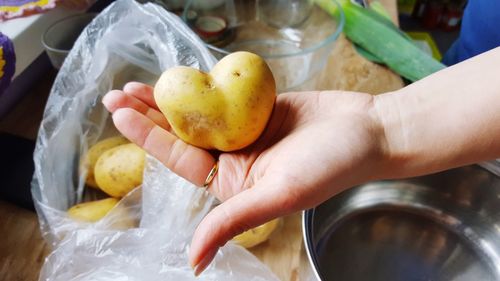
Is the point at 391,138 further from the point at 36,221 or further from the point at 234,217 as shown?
the point at 36,221

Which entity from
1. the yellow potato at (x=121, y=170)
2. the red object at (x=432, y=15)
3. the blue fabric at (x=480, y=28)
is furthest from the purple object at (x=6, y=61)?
the red object at (x=432, y=15)

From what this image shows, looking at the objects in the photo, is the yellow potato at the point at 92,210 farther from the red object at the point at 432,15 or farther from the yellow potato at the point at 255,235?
the red object at the point at 432,15

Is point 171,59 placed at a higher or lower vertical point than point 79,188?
higher

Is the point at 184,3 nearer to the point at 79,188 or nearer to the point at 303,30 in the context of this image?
the point at 303,30

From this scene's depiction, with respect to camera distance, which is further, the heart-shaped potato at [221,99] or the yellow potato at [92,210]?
the yellow potato at [92,210]

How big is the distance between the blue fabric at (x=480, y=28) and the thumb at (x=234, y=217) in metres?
0.63

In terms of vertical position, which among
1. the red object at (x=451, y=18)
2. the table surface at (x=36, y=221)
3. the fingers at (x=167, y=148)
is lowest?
the red object at (x=451, y=18)

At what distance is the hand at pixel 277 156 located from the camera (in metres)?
0.39

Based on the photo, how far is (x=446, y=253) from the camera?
0.68 meters

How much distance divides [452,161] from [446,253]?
259mm

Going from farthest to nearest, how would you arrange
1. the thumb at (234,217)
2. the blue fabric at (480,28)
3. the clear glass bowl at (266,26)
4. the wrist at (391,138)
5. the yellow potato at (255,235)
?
the clear glass bowl at (266,26)
the blue fabric at (480,28)
the yellow potato at (255,235)
the wrist at (391,138)
the thumb at (234,217)

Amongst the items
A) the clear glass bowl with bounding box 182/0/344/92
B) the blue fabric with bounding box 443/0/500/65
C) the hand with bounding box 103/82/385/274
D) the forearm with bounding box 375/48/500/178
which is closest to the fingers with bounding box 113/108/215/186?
the hand with bounding box 103/82/385/274

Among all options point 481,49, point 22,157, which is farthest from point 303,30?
point 22,157

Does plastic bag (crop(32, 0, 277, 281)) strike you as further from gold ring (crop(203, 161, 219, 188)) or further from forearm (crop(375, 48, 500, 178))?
forearm (crop(375, 48, 500, 178))
